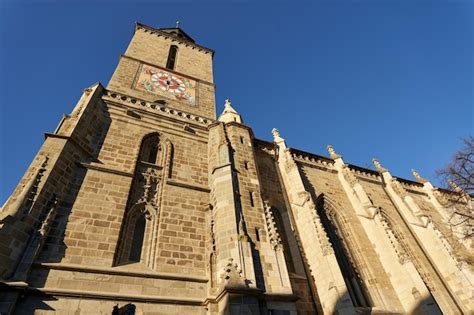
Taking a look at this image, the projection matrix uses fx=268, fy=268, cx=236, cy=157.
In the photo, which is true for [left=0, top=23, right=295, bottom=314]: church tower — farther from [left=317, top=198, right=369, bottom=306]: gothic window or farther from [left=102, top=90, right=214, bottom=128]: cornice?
[left=317, top=198, right=369, bottom=306]: gothic window

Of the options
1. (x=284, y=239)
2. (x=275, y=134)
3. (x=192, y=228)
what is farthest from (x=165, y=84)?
(x=284, y=239)

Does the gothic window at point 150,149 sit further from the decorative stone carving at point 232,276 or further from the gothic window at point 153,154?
the decorative stone carving at point 232,276

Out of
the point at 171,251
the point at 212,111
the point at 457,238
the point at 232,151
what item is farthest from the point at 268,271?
the point at 457,238

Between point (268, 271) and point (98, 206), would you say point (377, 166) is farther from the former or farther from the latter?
point (98, 206)

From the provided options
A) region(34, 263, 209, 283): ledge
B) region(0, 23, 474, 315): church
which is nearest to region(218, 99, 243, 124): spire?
region(0, 23, 474, 315): church

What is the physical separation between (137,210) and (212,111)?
753 cm

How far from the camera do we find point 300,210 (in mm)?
10328

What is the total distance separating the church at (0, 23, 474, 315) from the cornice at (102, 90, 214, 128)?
0.07 m

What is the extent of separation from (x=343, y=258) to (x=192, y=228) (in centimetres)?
633

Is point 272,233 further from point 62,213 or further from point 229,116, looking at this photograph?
point 229,116

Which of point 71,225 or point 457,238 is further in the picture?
point 457,238

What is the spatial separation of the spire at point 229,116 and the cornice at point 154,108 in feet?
2.38

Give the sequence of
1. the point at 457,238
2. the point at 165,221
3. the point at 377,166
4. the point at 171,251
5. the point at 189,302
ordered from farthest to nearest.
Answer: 1. the point at 377,166
2. the point at 457,238
3. the point at 165,221
4. the point at 171,251
5. the point at 189,302

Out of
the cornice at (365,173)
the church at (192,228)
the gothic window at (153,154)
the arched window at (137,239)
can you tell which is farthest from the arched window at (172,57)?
the cornice at (365,173)
